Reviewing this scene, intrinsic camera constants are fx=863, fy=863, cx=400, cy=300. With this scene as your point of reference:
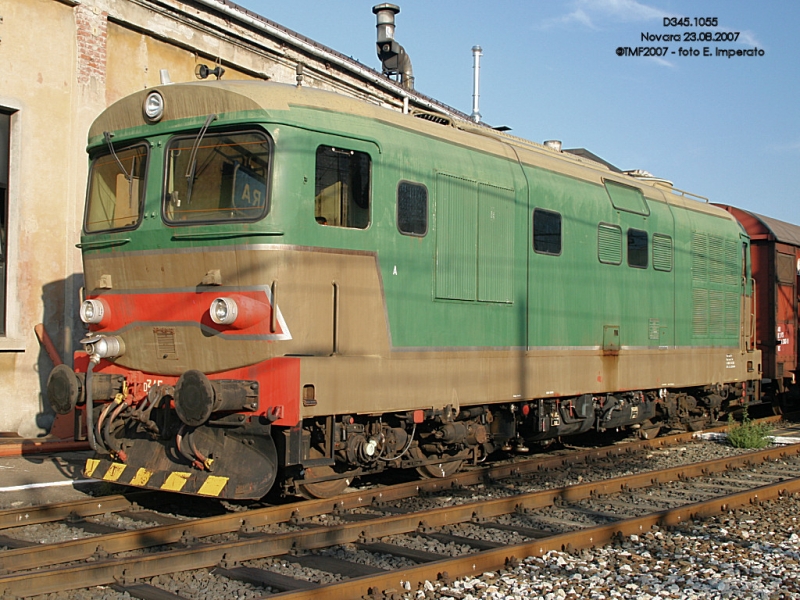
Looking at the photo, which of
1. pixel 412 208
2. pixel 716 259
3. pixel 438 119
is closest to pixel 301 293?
pixel 412 208

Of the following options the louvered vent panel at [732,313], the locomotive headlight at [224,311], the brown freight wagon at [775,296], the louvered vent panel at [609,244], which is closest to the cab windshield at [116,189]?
the locomotive headlight at [224,311]

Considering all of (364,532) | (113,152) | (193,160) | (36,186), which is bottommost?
(364,532)

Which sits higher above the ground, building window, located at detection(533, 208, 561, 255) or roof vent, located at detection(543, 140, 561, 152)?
roof vent, located at detection(543, 140, 561, 152)

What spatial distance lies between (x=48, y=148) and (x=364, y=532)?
8582 millimetres

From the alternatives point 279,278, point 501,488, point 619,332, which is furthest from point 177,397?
point 619,332

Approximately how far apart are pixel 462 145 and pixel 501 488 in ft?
12.1

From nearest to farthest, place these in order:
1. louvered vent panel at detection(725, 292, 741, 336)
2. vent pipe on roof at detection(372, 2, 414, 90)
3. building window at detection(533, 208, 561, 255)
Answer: building window at detection(533, 208, 561, 255)
louvered vent panel at detection(725, 292, 741, 336)
vent pipe on roof at detection(372, 2, 414, 90)

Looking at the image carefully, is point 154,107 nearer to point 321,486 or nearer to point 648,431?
point 321,486

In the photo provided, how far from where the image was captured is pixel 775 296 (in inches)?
651

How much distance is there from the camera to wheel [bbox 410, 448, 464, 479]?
9.15m

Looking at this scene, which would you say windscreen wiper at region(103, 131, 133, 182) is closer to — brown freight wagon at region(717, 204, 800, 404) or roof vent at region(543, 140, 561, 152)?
roof vent at region(543, 140, 561, 152)

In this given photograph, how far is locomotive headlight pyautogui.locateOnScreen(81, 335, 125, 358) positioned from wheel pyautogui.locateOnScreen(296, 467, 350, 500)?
204cm

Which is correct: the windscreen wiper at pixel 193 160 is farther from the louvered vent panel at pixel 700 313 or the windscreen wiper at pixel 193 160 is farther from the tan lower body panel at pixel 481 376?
the louvered vent panel at pixel 700 313

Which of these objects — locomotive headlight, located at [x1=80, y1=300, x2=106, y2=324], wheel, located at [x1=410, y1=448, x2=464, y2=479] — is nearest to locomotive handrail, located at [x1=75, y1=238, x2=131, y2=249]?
locomotive headlight, located at [x1=80, y1=300, x2=106, y2=324]
